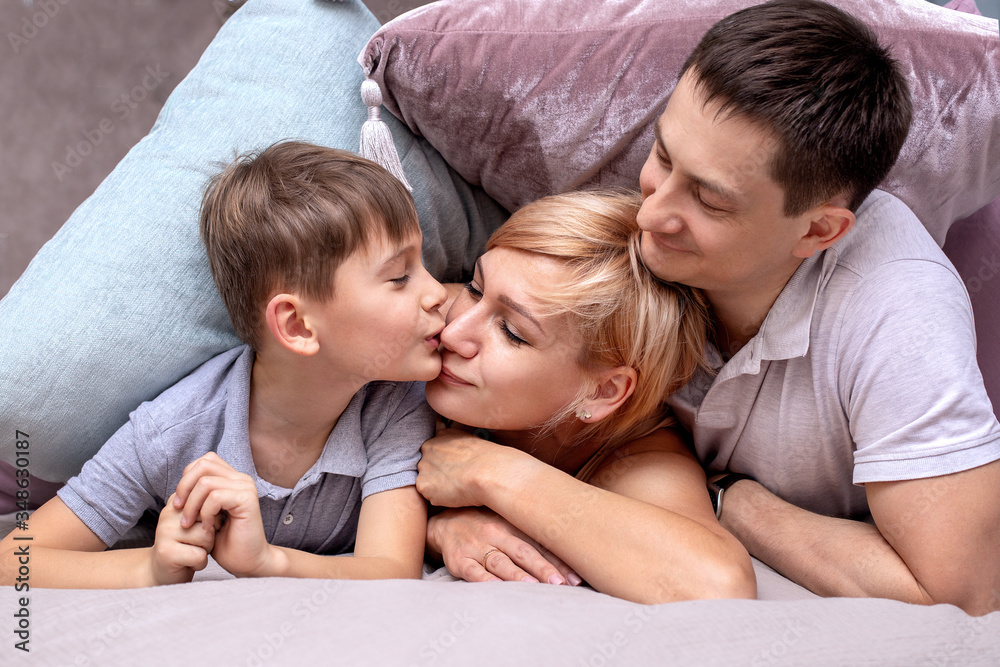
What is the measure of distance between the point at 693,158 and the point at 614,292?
241 millimetres

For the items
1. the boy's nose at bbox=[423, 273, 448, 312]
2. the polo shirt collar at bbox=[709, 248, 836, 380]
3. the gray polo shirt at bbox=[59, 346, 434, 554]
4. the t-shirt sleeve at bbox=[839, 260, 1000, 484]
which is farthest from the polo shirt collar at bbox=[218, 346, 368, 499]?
the t-shirt sleeve at bbox=[839, 260, 1000, 484]

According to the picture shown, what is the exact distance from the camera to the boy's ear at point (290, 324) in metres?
1.00

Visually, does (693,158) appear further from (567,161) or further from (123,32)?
(123,32)

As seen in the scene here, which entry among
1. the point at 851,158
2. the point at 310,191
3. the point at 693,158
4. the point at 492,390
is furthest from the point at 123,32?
the point at 851,158

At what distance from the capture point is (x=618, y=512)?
1025mm

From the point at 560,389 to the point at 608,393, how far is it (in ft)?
0.27

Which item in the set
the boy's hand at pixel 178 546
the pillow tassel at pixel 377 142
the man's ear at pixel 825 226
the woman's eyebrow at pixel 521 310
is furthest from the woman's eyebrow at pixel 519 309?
the boy's hand at pixel 178 546

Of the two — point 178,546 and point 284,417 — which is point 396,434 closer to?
point 284,417

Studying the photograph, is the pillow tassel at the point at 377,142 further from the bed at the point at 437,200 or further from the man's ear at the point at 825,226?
the man's ear at the point at 825,226

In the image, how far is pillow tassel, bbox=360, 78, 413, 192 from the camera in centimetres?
116

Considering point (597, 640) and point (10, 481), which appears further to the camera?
point (10, 481)

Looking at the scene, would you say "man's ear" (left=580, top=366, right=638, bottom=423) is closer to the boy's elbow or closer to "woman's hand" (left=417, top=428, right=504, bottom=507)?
"woman's hand" (left=417, top=428, right=504, bottom=507)

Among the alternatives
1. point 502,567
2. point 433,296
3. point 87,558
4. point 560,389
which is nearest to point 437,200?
point 433,296

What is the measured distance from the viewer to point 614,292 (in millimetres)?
1095
